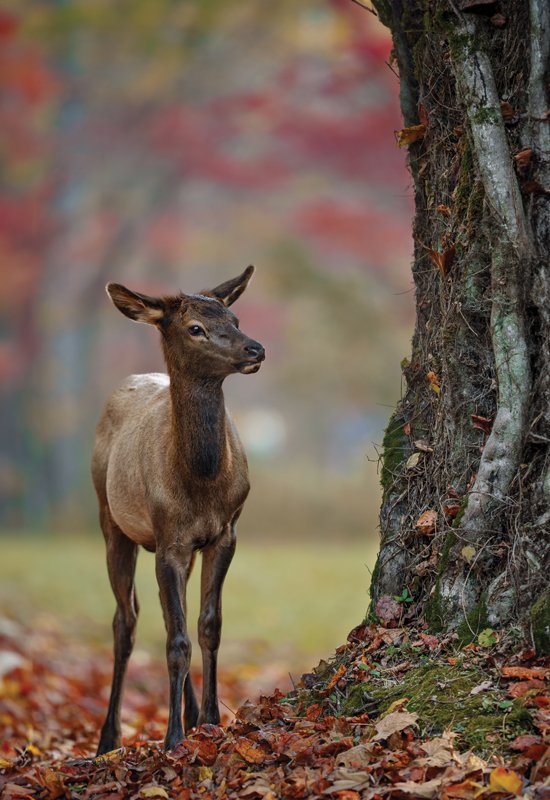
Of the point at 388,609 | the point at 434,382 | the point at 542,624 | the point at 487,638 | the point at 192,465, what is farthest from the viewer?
the point at 192,465

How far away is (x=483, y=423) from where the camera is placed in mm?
5035

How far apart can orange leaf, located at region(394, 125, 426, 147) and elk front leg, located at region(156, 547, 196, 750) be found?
7.83 feet

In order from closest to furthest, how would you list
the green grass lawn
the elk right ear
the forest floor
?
the forest floor → the elk right ear → the green grass lawn

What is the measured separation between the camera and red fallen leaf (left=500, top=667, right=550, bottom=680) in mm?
4371

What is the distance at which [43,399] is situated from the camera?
24.8 m

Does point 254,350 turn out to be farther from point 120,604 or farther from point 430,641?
point 120,604

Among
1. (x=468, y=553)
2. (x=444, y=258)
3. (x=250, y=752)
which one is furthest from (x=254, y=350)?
(x=250, y=752)

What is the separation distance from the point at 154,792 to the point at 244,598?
10.2 meters

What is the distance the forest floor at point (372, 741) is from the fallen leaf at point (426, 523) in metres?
0.45

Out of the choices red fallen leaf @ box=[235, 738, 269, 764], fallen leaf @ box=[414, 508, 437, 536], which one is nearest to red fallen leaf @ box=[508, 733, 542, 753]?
red fallen leaf @ box=[235, 738, 269, 764]

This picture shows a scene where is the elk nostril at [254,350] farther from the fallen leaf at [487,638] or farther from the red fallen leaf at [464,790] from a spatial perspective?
→ the red fallen leaf at [464,790]

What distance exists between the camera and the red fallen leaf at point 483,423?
5020 mm

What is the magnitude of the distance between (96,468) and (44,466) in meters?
18.1

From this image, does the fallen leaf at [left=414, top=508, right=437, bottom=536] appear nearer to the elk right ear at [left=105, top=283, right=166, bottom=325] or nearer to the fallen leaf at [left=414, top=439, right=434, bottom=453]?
the fallen leaf at [left=414, top=439, right=434, bottom=453]
